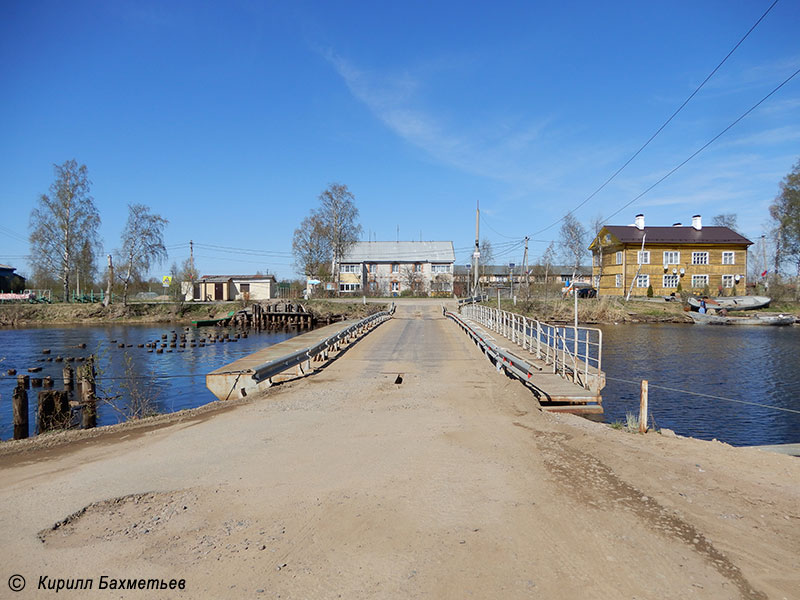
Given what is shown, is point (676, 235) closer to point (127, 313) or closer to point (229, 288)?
point (229, 288)

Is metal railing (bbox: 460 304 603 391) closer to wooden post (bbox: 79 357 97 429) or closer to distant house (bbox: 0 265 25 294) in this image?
wooden post (bbox: 79 357 97 429)

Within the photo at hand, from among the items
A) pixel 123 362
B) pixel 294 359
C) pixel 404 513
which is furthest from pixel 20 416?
pixel 123 362

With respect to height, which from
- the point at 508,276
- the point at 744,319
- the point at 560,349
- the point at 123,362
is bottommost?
the point at 123,362

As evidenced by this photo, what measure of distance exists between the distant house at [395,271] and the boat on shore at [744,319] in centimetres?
A: 3097

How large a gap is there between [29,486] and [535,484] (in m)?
5.65

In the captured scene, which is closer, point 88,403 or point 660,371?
point 88,403

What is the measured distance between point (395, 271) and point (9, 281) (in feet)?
175

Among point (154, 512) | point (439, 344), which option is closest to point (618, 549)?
point (154, 512)

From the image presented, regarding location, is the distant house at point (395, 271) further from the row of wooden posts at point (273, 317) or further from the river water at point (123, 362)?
the river water at point (123, 362)

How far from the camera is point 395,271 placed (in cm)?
7562

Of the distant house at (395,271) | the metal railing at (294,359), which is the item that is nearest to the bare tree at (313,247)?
the distant house at (395,271)

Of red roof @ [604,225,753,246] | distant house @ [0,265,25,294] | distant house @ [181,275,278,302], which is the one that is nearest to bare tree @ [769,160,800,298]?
red roof @ [604,225,753,246]

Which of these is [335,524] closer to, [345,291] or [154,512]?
[154,512]

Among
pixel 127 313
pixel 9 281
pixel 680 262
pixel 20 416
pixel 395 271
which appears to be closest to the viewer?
pixel 20 416
